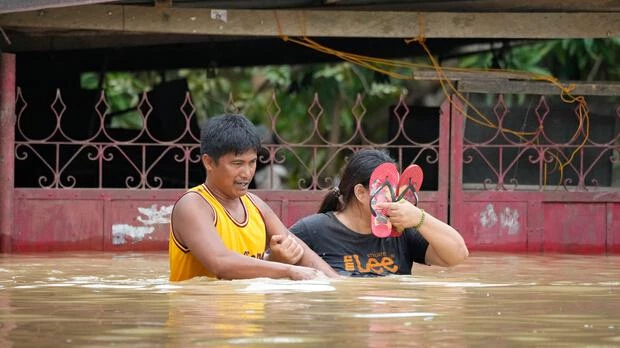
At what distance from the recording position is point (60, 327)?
502 cm

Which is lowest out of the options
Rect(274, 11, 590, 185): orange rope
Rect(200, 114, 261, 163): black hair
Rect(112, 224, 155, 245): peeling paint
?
Rect(112, 224, 155, 245): peeling paint

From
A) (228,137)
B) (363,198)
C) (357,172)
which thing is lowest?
(363,198)

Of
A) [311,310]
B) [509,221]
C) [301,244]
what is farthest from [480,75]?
[311,310]

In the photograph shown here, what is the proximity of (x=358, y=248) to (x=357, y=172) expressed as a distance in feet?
1.45

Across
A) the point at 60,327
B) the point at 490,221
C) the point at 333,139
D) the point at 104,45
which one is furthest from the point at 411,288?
the point at 333,139

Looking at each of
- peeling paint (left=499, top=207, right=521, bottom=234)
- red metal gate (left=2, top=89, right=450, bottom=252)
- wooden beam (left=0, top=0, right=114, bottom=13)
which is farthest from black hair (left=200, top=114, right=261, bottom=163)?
peeling paint (left=499, top=207, right=521, bottom=234)

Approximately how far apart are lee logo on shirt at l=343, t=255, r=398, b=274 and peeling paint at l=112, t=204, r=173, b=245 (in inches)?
174

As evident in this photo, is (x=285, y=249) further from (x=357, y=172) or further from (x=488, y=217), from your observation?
(x=488, y=217)

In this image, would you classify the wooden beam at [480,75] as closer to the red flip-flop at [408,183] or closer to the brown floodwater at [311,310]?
the brown floodwater at [311,310]

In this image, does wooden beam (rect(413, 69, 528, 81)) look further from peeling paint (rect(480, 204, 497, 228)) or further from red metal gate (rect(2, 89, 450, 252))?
A: peeling paint (rect(480, 204, 497, 228))

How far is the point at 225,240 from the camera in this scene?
701cm

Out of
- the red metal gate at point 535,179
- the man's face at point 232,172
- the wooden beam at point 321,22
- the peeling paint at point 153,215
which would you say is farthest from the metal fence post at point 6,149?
the man's face at point 232,172

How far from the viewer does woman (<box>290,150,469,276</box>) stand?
743cm

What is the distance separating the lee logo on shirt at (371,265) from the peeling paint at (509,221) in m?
4.66
